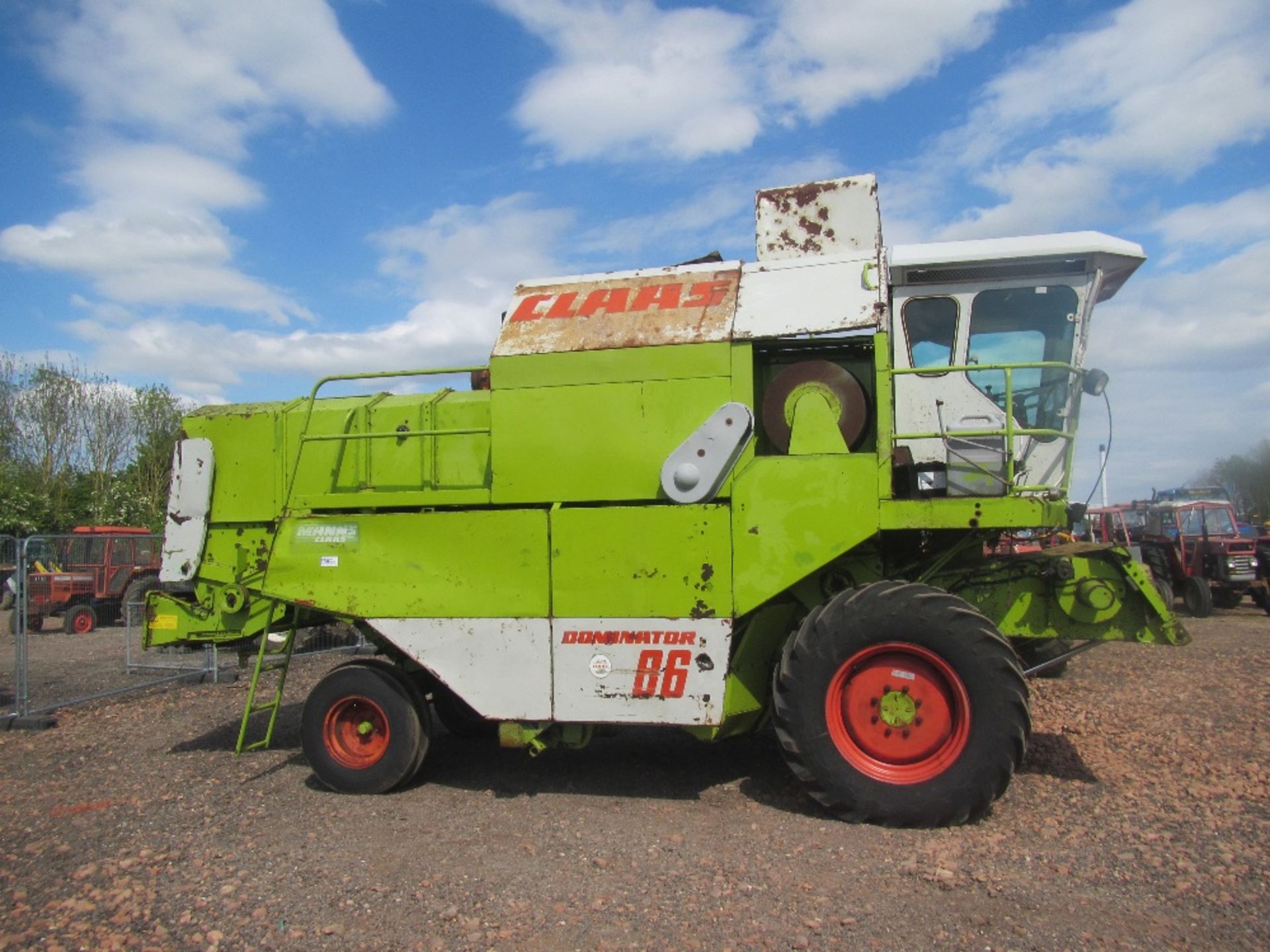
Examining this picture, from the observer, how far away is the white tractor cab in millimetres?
6016

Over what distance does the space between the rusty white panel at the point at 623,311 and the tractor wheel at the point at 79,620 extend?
16.1m

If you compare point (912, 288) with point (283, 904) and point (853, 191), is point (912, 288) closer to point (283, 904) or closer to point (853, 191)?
point (853, 191)

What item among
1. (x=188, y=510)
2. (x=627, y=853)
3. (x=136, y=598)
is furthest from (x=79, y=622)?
(x=627, y=853)

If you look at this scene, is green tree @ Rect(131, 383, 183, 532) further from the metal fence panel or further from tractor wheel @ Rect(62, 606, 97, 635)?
tractor wheel @ Rect(62, 606, 97, 635)

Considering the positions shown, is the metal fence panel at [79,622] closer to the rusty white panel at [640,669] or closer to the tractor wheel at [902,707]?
the rusty white panel at [640,669]

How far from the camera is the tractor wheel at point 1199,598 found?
17.9 metres

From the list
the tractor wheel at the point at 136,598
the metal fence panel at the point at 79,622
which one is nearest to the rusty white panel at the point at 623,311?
the metal fence panel at the point at 79,622

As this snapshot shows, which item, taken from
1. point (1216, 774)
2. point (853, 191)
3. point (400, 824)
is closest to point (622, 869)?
point (400, 824)

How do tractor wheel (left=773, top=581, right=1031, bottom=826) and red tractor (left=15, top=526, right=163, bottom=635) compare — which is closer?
tractor wheel (left=773, top=581, right=1031, bottom=826)

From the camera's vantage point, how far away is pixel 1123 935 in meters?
3.81

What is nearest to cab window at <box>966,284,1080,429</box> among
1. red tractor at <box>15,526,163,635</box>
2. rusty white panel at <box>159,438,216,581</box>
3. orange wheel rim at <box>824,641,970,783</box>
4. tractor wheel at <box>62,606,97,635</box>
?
orange wheel rim at <box>824,641,970,783</box>

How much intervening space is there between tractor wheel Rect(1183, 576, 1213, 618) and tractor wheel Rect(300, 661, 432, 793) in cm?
1727

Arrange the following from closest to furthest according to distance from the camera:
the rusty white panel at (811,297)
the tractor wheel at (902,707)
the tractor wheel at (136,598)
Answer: the tractor wheel at (902,707)
the rusty white panel at (811,297)
the tractor wheel at (136,598)

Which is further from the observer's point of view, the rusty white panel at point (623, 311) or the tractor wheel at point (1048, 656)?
the tractor wheel at point (1048, 656)
